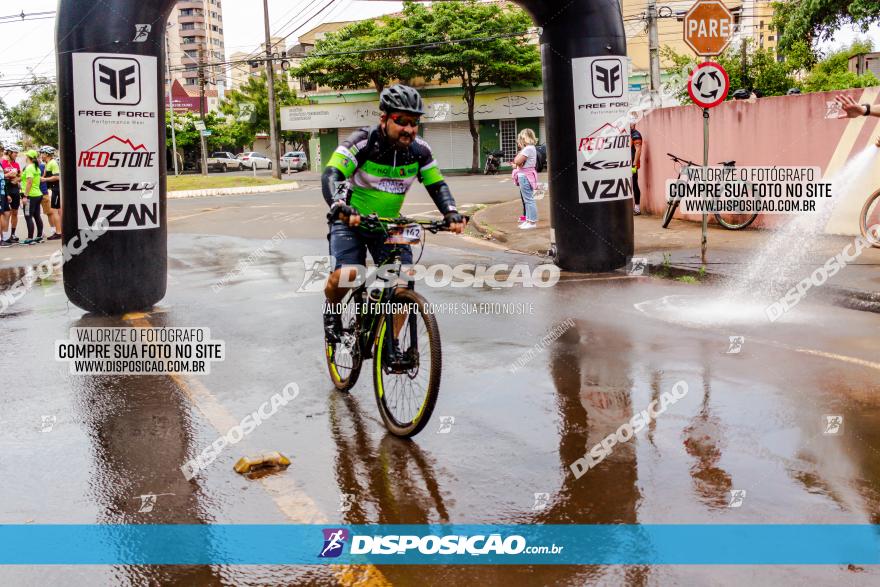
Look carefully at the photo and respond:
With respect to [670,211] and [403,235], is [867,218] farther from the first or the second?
[403,235]

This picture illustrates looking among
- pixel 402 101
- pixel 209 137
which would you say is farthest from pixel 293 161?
pixel 402 101

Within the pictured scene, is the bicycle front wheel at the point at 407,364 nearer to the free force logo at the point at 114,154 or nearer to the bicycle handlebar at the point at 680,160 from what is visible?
the free force logo at the point at 114,154

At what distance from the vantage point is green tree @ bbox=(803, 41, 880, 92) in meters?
24.5

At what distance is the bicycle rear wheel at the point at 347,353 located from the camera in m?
6.11

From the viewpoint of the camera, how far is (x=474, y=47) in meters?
50.9

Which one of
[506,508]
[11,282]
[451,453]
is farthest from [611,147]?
[11,282]

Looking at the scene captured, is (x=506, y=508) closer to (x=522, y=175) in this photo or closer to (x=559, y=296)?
(x=559, y=296)

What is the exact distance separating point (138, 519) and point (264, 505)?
0.61m

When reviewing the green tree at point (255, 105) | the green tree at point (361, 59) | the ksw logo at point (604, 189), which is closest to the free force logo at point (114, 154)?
the ksw logo at point (604, 189)

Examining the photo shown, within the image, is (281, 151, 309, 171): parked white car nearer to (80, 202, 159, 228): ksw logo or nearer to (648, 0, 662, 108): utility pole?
(648, 0, 662, 108): utility pole

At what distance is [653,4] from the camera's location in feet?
79.8

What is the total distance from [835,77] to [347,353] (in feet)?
81.2

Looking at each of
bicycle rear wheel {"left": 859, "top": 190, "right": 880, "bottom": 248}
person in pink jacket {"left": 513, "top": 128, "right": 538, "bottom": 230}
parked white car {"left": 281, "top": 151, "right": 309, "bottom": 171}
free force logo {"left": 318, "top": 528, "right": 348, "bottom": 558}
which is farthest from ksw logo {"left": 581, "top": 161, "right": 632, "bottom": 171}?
parked white car {"left": 281, "top": 151, "right": 309, "bottom": 171}

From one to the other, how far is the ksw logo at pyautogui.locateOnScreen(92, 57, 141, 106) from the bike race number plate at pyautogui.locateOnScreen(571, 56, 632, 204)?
17.5 feet
